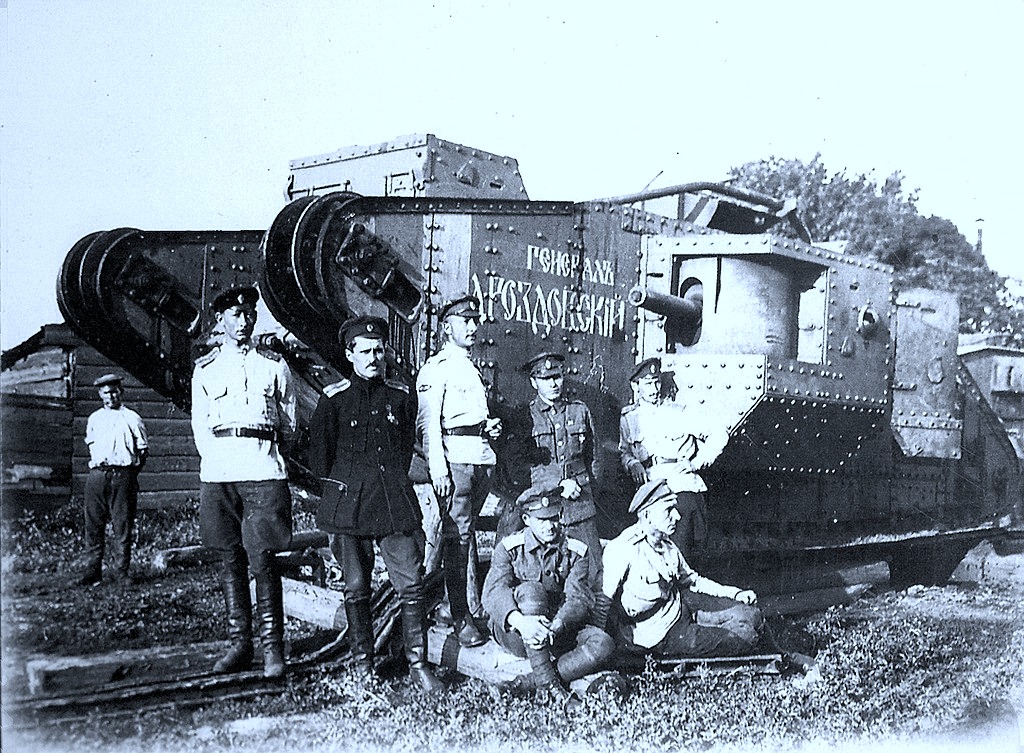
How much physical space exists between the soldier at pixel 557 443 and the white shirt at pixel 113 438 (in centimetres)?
195

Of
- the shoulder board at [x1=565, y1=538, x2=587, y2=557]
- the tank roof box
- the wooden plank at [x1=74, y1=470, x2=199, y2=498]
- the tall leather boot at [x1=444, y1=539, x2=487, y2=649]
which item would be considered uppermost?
the tank roof box

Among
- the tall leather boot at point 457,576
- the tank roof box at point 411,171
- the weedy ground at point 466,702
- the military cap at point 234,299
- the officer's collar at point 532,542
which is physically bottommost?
the weedy ground at point 466,702

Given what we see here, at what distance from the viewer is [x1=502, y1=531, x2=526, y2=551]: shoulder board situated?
5.60m

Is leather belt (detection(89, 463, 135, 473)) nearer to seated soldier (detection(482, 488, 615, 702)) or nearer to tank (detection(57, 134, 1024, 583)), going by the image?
tank (detection(57, 134, 1024, 583))

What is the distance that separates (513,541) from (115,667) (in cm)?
193

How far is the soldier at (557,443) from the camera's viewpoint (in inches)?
240

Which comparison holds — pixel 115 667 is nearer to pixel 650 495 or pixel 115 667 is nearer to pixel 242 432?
pixel 242 432

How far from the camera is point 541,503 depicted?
5.62 metres

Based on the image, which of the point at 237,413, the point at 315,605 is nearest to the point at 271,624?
the point at 315,605

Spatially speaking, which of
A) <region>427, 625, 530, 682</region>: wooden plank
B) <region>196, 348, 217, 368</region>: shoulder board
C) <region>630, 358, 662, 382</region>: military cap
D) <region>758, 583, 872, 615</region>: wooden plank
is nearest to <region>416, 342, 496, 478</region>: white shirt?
<region>427, 625, 530, 682</region>: wooden plank

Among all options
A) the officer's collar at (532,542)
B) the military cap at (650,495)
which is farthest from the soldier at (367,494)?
the military cap at (650,495)

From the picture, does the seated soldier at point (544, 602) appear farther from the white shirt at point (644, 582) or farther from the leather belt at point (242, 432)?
the leather belt at point (242, 432)

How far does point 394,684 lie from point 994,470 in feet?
21.5

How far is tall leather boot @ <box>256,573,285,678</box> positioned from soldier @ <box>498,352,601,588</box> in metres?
1.53
